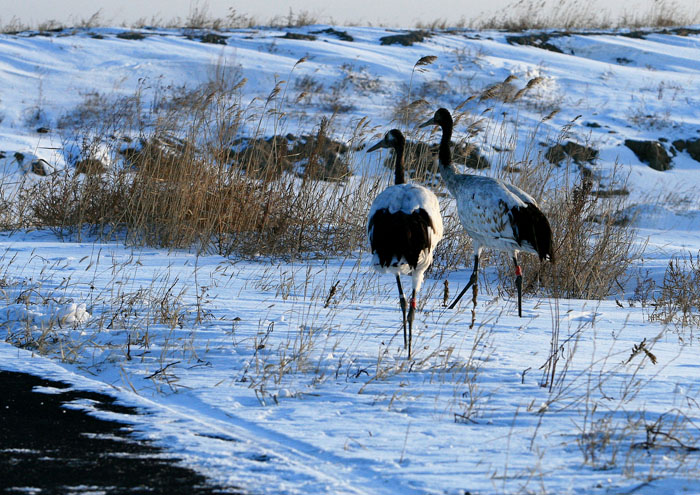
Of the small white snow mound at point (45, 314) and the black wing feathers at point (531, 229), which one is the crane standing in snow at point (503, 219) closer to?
the black wing feathers at point (531, 229)

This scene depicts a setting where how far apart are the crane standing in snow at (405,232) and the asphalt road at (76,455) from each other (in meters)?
1.83

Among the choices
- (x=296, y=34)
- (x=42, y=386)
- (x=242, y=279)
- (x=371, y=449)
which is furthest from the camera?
(x=296, y=34)

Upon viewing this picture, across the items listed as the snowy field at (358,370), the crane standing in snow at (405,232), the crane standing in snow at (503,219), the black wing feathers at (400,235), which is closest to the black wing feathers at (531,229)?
the crane standing in snow at (503,219)

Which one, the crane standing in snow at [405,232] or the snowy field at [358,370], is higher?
the crane standing in snow at [405,232]

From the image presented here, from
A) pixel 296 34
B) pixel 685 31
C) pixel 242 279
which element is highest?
pixel 685 31

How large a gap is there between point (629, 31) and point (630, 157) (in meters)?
10.1

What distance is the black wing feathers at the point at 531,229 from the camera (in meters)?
6.24

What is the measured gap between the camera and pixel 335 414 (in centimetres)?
349

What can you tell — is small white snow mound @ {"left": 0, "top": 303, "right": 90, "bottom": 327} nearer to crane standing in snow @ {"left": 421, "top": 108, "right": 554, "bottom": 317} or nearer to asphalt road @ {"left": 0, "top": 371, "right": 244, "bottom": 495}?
asphalt road @ {"left": 0, "top": 371, "right": 244, "bottom": 495}

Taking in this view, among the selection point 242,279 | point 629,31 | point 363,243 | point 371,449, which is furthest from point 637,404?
point 629,31

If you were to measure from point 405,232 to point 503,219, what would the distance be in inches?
68.9

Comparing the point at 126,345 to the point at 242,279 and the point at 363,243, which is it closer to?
the point at 242,279

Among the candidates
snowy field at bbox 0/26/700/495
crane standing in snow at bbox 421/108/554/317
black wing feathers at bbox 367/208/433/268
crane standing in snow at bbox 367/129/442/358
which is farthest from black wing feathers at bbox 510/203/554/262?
black wing feathers at bbox 367/208/433/268

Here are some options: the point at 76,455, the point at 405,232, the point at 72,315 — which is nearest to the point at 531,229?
the point at 405,232
